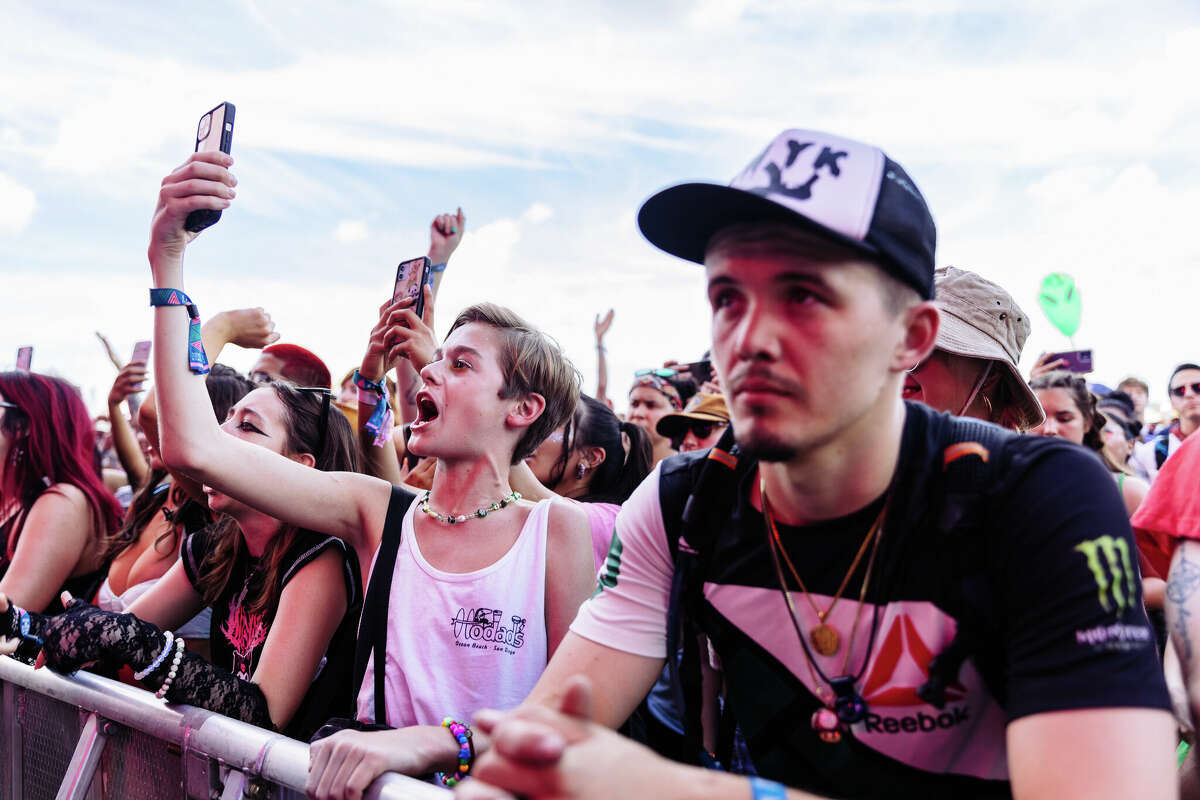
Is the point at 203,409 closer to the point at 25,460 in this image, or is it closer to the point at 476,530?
the point at 476,530

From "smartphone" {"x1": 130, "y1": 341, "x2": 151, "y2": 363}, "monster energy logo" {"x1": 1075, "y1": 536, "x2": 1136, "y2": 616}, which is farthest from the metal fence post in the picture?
"smartphone" {"x1": 130, "y1": 341, "x2": 151, "y2": 363}

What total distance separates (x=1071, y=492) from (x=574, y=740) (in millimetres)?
905

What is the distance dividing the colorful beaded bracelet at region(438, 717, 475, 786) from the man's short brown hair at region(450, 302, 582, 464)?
112 cm

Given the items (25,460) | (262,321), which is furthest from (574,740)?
(25,460)

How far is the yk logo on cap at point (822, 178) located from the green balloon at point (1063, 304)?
922 cm

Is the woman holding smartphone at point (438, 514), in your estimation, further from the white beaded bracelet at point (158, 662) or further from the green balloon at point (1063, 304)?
the green balloon at point (1063, 304)

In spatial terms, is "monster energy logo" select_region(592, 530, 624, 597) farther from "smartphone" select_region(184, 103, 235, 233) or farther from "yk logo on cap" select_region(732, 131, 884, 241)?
"smartphone" select_region(184, 103, 235, 233)

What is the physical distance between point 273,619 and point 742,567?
1919 mm

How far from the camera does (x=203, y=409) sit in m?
2.70

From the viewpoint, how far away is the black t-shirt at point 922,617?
4.46ft

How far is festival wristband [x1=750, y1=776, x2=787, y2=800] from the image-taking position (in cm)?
128

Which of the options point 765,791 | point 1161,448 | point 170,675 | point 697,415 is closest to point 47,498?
point 170,675

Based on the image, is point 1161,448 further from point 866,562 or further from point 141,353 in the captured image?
point 141,353

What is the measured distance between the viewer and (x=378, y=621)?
2629 millimetres
